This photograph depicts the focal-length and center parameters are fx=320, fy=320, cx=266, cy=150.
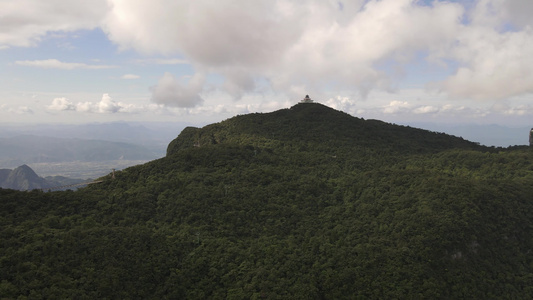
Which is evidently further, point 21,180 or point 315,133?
point 21,180

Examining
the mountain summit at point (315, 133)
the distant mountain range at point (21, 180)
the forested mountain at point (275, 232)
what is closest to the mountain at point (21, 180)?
the distant mountain range at point (21, 180)

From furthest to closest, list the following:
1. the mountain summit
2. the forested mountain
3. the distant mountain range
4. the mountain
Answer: the mountain → the distant mountain range → the mountain summit → the forested mountain

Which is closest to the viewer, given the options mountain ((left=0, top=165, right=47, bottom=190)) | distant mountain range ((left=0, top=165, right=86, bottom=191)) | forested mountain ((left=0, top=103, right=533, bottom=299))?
forested mountain ((left=0, top=103, right=533, bottom=299))

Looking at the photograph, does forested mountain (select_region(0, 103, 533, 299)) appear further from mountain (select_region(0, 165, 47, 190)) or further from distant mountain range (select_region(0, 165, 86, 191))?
mountain (select_region(0, 165, 47, 190))

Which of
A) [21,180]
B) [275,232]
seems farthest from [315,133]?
[21,180]

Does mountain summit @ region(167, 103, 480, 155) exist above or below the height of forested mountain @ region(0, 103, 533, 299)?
above

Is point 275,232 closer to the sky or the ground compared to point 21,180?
closer to the sky

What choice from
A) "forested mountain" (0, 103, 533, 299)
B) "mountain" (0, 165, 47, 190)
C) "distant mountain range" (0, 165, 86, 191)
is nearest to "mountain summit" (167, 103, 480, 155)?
"forested mountain" (0, 103, 533, 299)

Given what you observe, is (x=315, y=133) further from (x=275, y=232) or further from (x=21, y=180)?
(x=21, y=180)

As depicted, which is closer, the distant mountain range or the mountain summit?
the mountain summit
